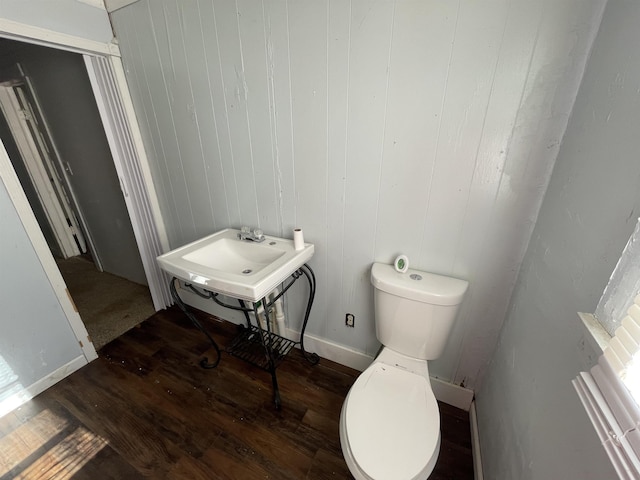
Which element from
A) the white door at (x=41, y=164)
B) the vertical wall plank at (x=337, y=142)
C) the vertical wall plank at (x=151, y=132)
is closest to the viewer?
the vertical wall plank at (x=337, y=142)

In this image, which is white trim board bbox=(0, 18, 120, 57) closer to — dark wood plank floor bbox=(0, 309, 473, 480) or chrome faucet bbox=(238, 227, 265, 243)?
chrome faucet bbox=(238, 227, 265, 243)

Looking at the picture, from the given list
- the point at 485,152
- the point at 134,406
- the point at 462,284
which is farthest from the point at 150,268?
the point at 485,152

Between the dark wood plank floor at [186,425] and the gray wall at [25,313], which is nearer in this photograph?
the dark wood plank floor at [186,425]

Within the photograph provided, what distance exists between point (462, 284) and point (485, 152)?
1.72 ft

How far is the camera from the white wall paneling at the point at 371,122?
0.86 meters

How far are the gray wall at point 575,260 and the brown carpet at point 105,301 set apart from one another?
93.8 inches

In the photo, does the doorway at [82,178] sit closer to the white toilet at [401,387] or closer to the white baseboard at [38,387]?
the white baseboard at [38,387]

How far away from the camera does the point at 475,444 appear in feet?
3.82

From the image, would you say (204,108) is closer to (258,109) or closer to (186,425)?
(258,109)

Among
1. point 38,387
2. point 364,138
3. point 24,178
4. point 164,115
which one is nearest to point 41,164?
point 24,178

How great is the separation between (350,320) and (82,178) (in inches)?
103

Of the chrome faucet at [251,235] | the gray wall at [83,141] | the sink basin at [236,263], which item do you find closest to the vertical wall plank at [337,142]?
the sink basin at [236,263]

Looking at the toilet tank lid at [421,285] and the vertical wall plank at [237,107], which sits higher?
the vertical wall plank at [237,107]

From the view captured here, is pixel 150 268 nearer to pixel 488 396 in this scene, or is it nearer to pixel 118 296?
pixel 118 296
